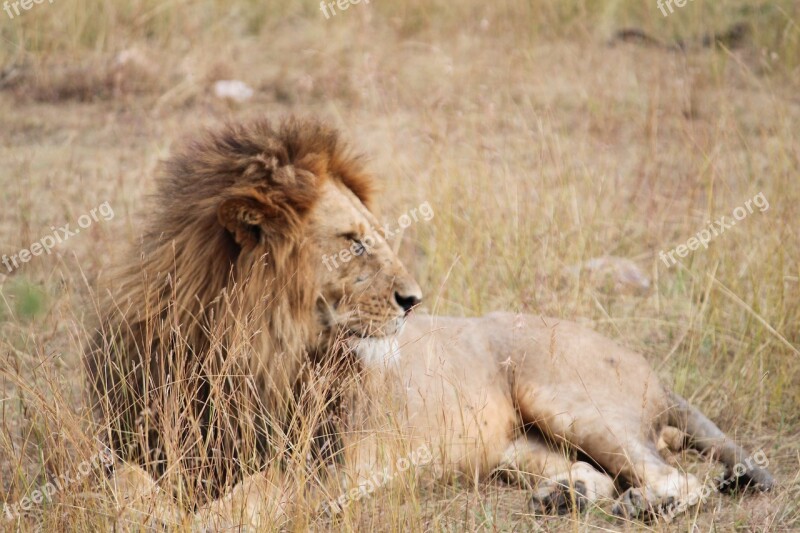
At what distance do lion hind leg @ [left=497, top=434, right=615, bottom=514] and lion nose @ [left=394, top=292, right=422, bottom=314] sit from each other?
0.60m

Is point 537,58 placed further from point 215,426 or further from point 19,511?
point 19,511

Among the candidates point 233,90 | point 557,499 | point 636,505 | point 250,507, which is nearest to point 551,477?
point 557,499

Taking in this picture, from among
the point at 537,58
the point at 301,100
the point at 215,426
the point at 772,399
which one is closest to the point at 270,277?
the point at 215,426

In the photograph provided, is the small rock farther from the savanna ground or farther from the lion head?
the lion head

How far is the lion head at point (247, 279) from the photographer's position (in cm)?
326

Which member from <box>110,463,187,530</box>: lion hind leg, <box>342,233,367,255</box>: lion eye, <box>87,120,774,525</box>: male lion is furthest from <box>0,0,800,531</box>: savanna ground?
<box>342,233,367,255</box>: lion eye

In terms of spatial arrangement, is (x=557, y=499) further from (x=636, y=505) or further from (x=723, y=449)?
(x=723, y=449)

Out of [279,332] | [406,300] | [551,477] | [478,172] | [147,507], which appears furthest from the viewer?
[478,172]

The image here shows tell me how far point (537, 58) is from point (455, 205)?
3.45 meters

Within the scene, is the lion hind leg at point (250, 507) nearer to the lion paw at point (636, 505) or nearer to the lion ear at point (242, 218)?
the lion ear at point (242, 218)

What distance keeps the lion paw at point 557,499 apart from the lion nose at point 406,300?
704 millimetres

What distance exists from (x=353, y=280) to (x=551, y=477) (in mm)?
942

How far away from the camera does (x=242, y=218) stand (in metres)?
3.28

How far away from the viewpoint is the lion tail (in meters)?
3.56
